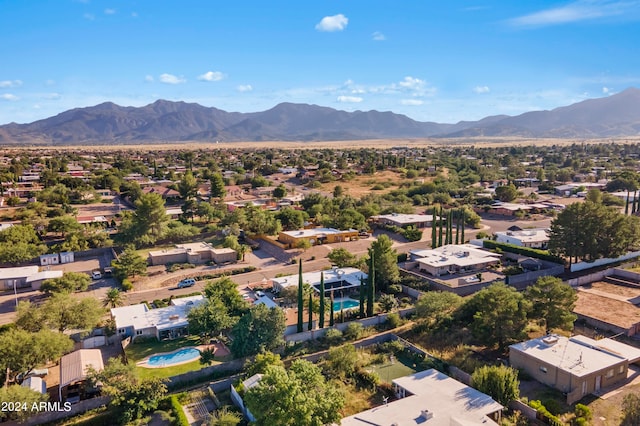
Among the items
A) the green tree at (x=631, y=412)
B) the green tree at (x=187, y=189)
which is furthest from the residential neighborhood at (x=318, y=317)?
the green tree at (x=187, y=189)

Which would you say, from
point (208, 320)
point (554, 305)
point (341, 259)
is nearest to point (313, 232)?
point (341, 259)

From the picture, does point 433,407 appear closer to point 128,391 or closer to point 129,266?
point 128,391

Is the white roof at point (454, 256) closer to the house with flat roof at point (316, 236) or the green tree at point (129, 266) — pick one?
the house with flat roof at point (316, 236)

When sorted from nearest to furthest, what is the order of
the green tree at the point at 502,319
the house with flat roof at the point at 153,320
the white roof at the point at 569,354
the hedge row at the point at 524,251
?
the white roof at the point at 569,354 → the green tree at the point at 502,319 → the house with flat roof at the point at 153,320 → the hedge row at the point at 524,251

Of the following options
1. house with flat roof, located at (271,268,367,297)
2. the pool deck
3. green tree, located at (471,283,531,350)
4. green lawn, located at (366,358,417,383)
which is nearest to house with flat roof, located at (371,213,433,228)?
house with flat roof, located at (271,268,367,297)

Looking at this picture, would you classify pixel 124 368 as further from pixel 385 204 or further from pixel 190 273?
pixel 385 204

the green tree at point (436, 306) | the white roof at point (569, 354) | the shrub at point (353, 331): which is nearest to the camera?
the white roof at point (569, 354)

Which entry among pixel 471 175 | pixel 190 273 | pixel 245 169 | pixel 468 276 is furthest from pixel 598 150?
pixel 190 273
